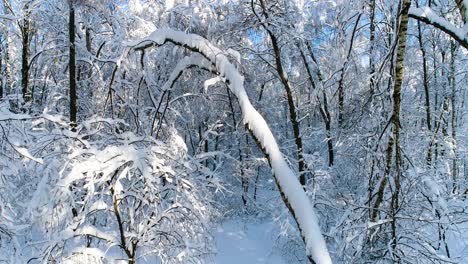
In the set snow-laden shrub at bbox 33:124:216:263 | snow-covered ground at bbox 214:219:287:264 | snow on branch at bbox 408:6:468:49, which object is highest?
snow on branch at bbox 408:6:468:49

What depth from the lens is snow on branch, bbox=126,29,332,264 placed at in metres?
2.64

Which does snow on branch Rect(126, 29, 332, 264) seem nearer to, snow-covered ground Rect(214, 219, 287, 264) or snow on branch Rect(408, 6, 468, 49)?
snow on branch Rect(408, 6, 468, 49)

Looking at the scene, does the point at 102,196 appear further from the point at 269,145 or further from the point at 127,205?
the point at 269,145

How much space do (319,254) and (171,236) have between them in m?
2.27

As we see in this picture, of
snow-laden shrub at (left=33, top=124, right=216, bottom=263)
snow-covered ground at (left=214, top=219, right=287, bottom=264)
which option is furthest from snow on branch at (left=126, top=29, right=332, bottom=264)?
snow-covered ground at (left=214, top=219, right=287, bottom=264)

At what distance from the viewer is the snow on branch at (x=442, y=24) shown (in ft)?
9.00

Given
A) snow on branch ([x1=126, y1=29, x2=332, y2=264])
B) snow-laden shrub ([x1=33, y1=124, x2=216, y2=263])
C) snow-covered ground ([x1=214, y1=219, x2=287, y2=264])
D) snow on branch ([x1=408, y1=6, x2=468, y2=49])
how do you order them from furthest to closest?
snow-covered ground ([x1=214, y1=219, x2=287, y2=264]), snow-laden shrub ([x1=33, y1=124, x2=216, y2=263]), snow on branch ([x1=408, y1=6, x2=468, y2=49]), snow on branch ([x1=126, y1=29, x2=332, y2=264])

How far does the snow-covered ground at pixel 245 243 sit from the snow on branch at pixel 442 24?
31.0 feet

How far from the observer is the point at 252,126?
298 centimetres

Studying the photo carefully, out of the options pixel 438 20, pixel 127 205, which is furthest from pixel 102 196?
pixel 438 20

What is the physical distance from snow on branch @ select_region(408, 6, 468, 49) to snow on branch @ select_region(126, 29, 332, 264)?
1464 millimetres

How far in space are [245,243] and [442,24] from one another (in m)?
11.9

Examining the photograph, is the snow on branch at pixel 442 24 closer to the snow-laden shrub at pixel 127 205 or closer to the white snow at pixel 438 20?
the white snow at pixel 438 20

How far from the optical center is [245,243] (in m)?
13.8
